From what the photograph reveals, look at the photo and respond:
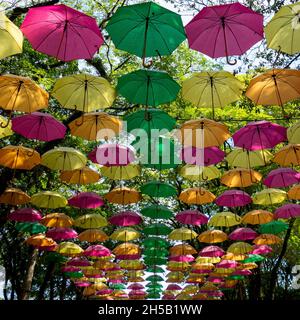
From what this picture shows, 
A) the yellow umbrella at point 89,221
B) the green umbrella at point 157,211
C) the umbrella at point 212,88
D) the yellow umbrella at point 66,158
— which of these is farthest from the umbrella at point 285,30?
the yellow umbrella at point 89,221

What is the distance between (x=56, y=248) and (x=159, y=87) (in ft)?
29.2

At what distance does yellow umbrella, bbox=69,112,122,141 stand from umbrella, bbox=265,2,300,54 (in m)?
2.58

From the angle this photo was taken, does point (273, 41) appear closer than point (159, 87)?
Yes

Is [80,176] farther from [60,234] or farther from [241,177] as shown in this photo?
[241,177]

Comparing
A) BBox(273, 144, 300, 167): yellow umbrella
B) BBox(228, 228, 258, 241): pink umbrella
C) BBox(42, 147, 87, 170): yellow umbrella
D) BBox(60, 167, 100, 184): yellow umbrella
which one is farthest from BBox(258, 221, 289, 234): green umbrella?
BBox(42, 147, 87, 170): yellow umbrella

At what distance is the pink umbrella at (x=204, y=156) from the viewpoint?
297 inches

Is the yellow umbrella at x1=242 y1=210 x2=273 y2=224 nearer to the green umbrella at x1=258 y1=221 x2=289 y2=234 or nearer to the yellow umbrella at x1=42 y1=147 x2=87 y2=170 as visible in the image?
the green umbrella at x1=258 y1=221 x2=289 y2=234

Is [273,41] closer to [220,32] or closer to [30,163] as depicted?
[220,32]

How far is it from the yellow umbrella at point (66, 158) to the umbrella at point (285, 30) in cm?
414

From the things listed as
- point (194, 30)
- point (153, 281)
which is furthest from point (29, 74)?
point (153, 281)

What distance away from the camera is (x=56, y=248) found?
13234 millimetres

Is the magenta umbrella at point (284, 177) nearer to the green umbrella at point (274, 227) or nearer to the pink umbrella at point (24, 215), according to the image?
the green umbrella at point (274, 227)

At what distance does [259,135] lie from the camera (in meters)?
6.77
